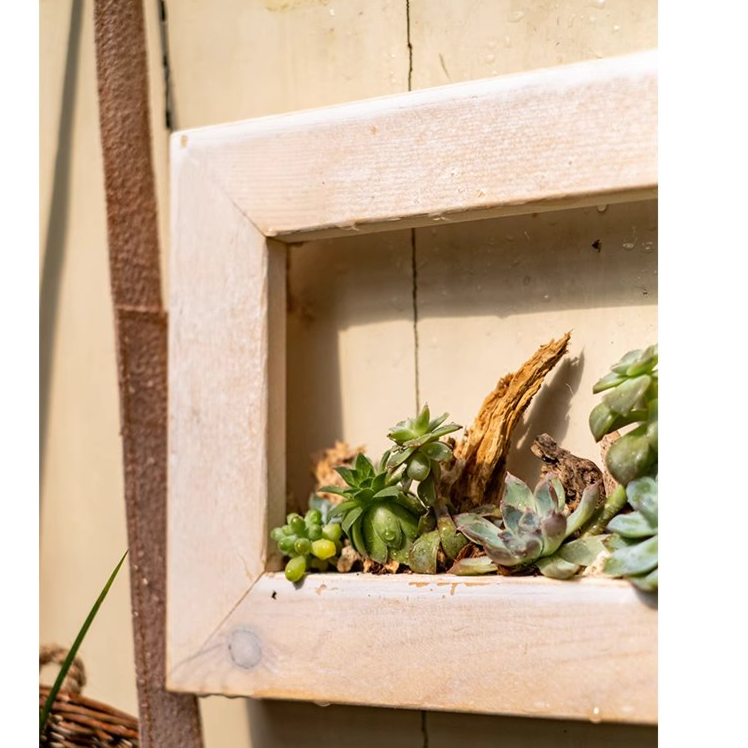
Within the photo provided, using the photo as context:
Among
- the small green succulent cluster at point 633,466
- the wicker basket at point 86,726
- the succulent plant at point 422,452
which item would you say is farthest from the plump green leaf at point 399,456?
the wicker basket at point 86,726

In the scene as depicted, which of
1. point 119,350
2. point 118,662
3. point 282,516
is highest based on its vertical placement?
point 119,350

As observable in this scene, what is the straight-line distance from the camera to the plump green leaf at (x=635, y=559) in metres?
0.43

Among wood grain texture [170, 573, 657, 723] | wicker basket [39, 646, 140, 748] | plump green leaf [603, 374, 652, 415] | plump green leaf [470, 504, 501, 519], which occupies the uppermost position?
plump green leaf [603, 374, 652, 415]

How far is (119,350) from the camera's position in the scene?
601 mm

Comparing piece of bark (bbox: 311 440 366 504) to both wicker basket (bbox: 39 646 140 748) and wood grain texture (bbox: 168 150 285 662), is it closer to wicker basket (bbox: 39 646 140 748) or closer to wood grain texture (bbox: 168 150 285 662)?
wood grain texture (bbox: 168 150 285 662)

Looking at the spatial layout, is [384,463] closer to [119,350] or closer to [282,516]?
[282,516]

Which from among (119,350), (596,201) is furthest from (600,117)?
(119,350)

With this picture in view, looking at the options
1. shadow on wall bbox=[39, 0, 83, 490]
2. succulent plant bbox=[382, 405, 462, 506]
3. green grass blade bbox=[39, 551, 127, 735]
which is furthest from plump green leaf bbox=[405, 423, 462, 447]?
shadow on wall bbox=[39, 0, 83, 490]

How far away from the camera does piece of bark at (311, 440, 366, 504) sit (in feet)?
1.83

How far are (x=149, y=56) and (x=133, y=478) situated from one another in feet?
1.01

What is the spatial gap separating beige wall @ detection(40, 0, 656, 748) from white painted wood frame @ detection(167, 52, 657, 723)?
0.13ft

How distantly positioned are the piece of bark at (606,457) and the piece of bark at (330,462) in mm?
157

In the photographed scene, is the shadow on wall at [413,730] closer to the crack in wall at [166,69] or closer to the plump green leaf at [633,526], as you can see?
the plump green leaf at [633,526]

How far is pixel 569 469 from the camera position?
1.57ft
